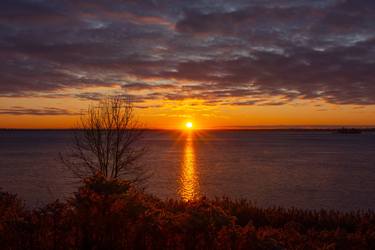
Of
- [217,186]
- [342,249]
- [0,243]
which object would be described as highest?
[0,243]

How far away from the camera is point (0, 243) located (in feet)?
29.5

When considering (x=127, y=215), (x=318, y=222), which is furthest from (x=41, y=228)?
(x=318, y=222)

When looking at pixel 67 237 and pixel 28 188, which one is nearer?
pixel 67 237

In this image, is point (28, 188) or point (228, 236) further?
point (28, 188)

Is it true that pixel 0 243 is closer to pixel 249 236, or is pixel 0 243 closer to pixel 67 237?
pixel 67 237

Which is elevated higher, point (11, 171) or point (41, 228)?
point (41, 228)

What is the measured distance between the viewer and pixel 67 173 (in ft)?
204

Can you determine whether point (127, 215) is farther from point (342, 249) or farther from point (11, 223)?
point (342, 249)

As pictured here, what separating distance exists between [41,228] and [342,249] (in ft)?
26.6

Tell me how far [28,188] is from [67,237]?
41814 millimetres

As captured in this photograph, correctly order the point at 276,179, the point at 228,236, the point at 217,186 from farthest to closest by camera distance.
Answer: the point at 276,179
the point at 217,186
the point at 228,236

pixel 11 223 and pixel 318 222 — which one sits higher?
pixel 11 223

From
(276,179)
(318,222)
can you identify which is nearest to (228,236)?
(318,222)

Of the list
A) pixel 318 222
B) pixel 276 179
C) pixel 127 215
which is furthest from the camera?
pixel 276 179
